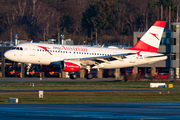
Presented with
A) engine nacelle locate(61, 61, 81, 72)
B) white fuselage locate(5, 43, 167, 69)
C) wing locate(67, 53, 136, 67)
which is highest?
white fuselage locate(5, 43, 167, 69)

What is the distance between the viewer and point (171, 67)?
313ft

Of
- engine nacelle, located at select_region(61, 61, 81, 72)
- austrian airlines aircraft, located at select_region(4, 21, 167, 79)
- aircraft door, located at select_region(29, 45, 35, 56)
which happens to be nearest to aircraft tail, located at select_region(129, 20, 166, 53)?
austrian airlines aircraft, located at select_region(4, 21, 167, 79)

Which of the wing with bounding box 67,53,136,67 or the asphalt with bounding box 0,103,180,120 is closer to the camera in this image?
the asphalt with bounding box 0,103,180,120

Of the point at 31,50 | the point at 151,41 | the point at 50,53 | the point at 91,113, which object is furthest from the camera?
the point at 151,41

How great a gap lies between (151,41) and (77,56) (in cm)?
1499

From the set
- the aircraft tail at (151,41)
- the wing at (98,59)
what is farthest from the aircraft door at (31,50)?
the aircraft tail at (151,41)

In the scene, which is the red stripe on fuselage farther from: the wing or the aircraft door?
the aircraft door

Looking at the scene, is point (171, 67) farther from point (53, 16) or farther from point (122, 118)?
point (53, 16)

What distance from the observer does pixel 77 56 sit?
59.7m

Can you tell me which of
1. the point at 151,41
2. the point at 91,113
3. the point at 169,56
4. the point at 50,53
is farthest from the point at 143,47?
the point at 91,113

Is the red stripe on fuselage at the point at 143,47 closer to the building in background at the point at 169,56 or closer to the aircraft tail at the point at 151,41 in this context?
the aircraft tail at the point at 151,41

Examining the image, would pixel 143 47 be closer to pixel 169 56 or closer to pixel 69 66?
pixel 69 66

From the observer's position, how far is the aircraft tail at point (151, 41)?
66.6 m

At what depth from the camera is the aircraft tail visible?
218ft
